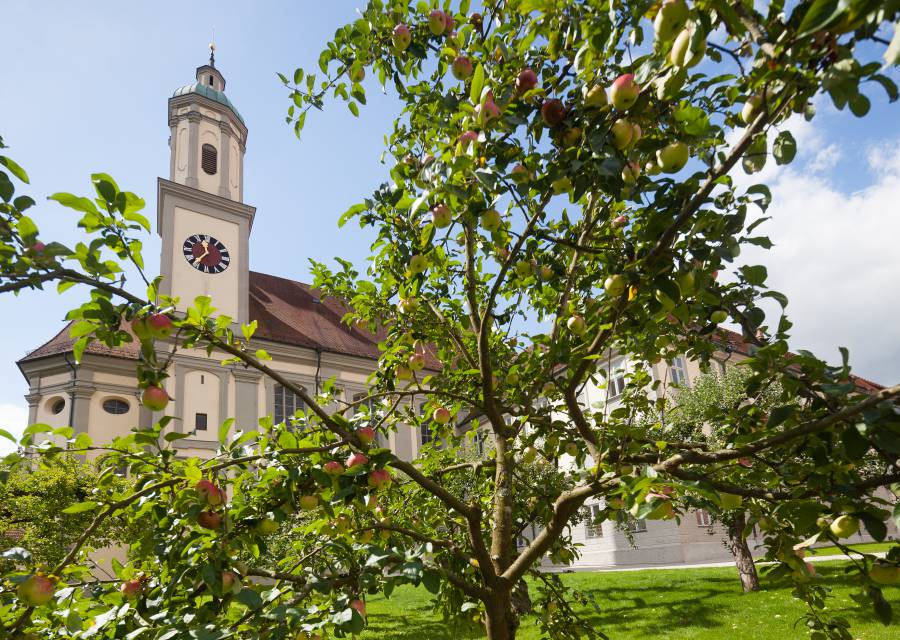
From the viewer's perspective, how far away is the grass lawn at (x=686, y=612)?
22.8ft

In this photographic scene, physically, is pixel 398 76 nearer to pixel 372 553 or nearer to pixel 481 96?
pixel 481 96

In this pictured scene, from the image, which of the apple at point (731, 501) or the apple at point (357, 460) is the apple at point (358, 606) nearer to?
the apple at point (357, 460)

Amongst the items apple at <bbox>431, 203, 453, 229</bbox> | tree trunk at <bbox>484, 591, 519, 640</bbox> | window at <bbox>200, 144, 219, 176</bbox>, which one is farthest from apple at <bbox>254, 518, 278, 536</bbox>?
window at <bbox>200, 144, 219, 176</bbox>

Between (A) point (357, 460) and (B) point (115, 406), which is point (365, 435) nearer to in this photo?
(A) point (357, 460)

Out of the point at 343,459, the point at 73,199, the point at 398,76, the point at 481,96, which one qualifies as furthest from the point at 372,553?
the point at 398,76

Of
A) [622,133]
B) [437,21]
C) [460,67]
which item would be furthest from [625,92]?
[437,21]

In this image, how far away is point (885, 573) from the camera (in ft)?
5.31

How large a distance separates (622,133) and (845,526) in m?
1.25

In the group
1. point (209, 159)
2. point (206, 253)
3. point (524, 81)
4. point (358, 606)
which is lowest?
point (358, 606)

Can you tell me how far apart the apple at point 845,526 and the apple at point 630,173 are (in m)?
1.10

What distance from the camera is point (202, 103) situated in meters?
21.2

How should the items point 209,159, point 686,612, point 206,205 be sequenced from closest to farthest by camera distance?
point 686,612 < point 206,205 < point 209,159

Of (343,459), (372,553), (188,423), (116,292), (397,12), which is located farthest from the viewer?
(188,423)

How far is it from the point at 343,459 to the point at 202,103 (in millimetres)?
22440
